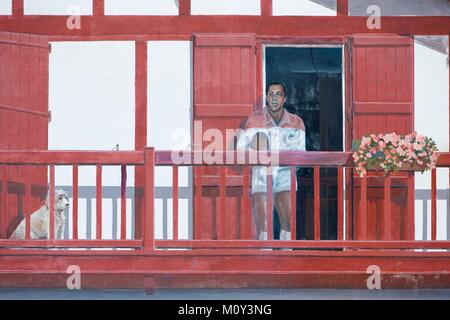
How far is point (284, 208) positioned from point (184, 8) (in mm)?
2497

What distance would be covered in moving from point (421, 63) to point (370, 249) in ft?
8.56

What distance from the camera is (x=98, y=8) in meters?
11.5

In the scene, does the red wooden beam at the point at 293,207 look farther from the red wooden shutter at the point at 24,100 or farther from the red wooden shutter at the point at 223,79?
the red wooden shutter at the point at 24,100

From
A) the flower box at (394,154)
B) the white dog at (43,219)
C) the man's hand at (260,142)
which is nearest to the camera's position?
the flower box at (394,154)

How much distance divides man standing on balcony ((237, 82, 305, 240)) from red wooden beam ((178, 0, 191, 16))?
4.55 feet

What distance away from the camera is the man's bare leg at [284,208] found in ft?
34.3

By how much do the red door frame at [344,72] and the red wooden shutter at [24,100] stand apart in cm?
223

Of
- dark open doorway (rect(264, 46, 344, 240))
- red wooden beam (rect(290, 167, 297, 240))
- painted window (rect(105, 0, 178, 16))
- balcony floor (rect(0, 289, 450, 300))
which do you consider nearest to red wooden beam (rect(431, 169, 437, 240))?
balcony floor (rect(0, 289, 450, 300))

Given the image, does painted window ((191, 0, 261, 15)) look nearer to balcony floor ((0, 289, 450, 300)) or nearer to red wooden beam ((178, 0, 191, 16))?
red wooden beam ((178, 0, 191, 16))

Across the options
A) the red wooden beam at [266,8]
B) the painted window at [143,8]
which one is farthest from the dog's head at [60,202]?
the red wooden beam at [266,8]

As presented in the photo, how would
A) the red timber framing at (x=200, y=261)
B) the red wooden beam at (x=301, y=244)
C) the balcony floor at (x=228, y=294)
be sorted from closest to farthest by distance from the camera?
the balcony floor at (x=228, y=294)
the red wooden beam at (x=301, y=244)
the red timber framing at (x=200, y=261)

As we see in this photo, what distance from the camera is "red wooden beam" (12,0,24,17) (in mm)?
11414
